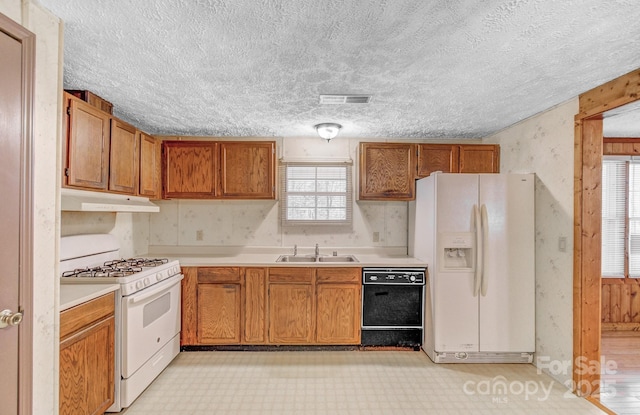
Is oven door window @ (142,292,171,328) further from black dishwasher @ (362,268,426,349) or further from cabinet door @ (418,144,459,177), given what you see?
cabinet door @ (418,144,459,177)

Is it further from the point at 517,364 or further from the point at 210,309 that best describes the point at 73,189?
the point at 517,364

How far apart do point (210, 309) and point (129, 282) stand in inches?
42.6

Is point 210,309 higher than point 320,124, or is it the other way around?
point 320,124

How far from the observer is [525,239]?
3.01 meters

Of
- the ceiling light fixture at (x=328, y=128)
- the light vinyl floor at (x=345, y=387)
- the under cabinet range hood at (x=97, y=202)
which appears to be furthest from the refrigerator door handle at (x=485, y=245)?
the under cabinet range hood at (x=97, y=202)

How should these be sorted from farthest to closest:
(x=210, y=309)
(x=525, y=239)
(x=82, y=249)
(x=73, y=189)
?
(x=210, y=309), (x=525, y=239), (x=82, y=249), (x=73, y=189)

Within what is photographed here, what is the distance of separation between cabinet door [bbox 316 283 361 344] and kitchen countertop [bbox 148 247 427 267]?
0.25m

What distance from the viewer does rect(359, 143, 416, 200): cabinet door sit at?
364cm

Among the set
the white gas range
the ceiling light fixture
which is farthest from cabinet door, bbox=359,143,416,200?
the white gas range

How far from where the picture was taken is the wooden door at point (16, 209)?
1.31 meters

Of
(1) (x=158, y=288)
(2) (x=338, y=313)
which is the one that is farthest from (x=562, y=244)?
(1) (x=158, y=288)

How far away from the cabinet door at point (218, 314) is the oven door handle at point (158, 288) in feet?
0.87

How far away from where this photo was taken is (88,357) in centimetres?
198

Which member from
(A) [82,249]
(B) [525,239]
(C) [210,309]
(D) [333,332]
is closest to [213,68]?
(A) [82,249]
